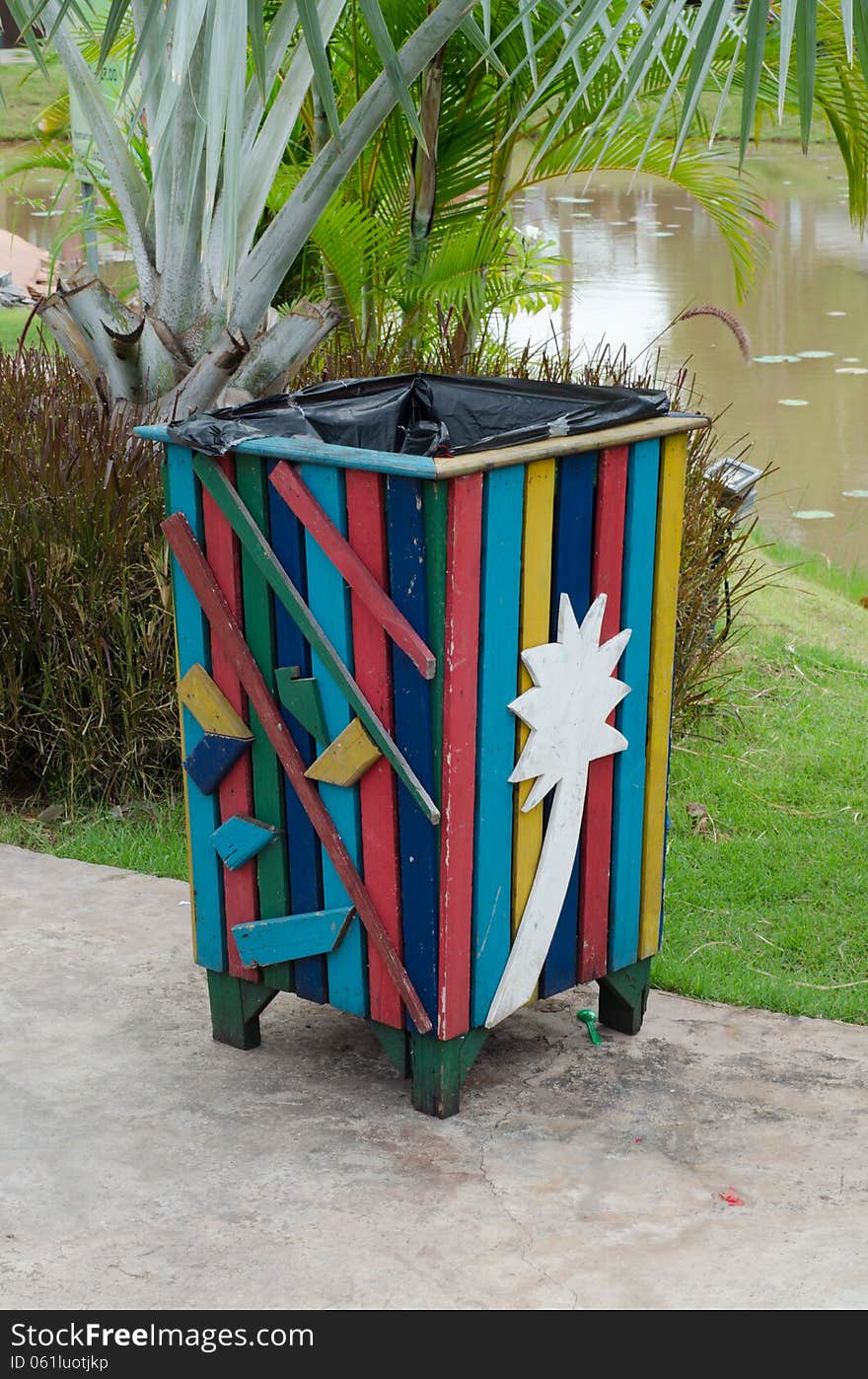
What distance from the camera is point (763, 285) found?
1532 cm

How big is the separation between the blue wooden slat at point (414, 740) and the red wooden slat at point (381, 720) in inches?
0.6

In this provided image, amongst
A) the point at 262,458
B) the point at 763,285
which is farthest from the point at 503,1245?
the point at 763,285

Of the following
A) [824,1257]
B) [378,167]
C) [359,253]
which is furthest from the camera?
[378,167]

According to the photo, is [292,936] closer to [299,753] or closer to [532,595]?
[299,753]

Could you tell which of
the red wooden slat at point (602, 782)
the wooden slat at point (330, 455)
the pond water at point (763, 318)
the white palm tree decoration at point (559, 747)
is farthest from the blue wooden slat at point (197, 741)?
the pond water at point (763, 318)

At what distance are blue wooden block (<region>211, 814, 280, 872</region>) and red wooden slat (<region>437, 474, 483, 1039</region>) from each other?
1.29ft

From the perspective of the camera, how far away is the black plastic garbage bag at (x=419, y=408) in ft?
9.53

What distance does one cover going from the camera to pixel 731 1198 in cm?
257

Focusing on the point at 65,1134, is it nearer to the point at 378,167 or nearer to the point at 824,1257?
the point at 824,1257

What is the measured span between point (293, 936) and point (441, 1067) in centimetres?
36

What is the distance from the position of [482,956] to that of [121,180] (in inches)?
107

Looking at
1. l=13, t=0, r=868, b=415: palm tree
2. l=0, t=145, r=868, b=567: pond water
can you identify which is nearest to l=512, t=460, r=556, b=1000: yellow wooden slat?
l=13, t=0, r=868, b=415: palm tree

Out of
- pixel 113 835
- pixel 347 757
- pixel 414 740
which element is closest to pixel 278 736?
pixel 347 757

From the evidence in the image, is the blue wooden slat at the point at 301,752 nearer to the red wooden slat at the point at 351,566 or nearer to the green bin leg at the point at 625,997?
the red wooden slat at the point at 351,566
